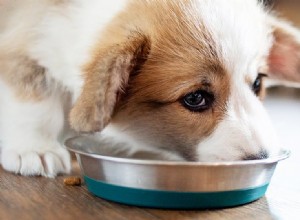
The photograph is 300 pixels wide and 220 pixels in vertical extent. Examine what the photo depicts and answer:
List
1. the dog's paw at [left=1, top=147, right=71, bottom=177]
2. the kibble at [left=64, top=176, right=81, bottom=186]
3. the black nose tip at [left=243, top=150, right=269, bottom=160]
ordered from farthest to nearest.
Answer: the dog's paw at [left=1, top=147, right=71, bottom=177] < the kibble at [left=64, top=176, right=81, bottom=186] < the black nose tip at [left=243, top=150, right=269, bottom=160]

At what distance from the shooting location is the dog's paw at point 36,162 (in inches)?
74.6

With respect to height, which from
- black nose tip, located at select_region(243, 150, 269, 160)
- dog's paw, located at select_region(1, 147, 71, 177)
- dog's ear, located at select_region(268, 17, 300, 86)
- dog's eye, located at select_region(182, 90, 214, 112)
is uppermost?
dog's ear, located at select_region(268, 17, 300, 86)

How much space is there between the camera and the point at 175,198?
1493 millimetres

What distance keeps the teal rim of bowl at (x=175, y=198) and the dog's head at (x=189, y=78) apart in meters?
0.11

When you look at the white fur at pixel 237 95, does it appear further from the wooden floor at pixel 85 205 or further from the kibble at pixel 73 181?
the kibble at pixel 73 181

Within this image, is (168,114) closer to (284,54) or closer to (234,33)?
(234,33)

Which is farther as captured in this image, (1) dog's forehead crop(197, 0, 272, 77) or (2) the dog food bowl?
(1) dog's forehead crop(197, 0, 272, 77)

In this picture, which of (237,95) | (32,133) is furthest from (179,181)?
(32,133)

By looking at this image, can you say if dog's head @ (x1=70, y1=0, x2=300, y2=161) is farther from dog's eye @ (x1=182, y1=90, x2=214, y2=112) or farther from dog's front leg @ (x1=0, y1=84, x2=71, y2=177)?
dog's front leg @ (x1=0, y1=84, x2=71, y2=177)

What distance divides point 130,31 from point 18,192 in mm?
556

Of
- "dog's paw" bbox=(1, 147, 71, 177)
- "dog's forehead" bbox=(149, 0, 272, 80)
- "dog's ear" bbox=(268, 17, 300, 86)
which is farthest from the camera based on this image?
"dog's ear" bbox=(268, 17, 300, 86)

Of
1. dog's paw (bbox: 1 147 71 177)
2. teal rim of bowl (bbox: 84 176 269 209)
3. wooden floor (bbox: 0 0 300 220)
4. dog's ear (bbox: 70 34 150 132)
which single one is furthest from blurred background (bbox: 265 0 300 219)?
dog's paw (bbox: 1 147 71 177)

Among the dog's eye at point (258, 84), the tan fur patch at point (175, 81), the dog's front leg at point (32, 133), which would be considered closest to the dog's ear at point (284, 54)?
the dog's eye at point (258, 84)

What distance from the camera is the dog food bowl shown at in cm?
145
